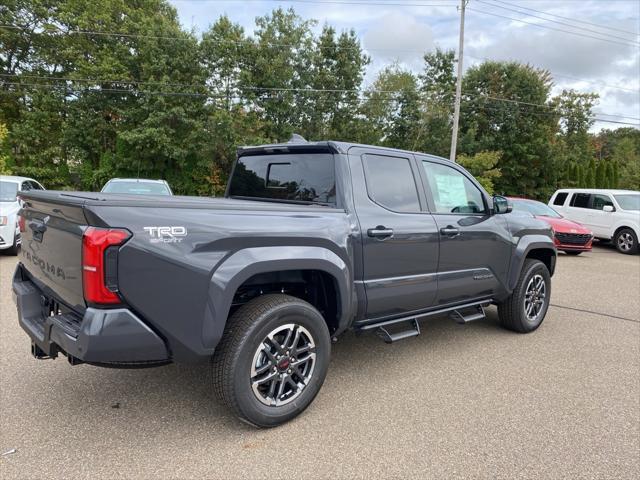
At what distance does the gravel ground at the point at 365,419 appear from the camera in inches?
101

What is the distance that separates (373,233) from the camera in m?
3.40

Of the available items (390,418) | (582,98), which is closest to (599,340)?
(390,418)

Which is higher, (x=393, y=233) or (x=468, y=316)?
(x=393, y=233)

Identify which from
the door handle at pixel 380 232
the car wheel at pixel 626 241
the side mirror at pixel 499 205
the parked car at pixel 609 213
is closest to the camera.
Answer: the door handle at pixel 380 232

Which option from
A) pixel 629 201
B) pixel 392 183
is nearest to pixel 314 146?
pixel 392 183

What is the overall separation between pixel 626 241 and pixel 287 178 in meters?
13.5

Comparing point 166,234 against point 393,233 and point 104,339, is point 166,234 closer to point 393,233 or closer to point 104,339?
point 104,339

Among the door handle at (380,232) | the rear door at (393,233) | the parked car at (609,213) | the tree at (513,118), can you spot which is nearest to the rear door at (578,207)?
the parked car at (609,213)

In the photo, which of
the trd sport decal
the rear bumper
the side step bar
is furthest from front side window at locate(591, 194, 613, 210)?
the rear bumper

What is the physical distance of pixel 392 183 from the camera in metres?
3.78

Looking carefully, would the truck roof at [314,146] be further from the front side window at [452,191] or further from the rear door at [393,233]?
the front side window at [452,191]

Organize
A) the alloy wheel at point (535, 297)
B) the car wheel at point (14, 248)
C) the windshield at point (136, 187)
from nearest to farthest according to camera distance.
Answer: the alloy wheel at point (535, 297) < the car wheel at point (14, 248) < the windshield at point (136, 187)

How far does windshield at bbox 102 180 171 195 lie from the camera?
9.95 metres

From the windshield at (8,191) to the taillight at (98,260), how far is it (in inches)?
340
